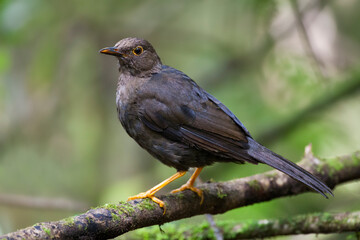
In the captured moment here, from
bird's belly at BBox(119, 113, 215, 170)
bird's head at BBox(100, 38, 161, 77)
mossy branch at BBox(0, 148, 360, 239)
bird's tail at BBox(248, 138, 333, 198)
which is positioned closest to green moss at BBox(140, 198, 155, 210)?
mossy branch at BBox(0, 148, 360, 239)

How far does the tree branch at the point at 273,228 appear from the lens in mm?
3936

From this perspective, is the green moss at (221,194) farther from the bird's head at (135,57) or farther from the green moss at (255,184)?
the bird's head at (135,57)

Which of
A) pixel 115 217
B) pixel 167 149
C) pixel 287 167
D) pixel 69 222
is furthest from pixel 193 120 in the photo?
pixel 69 222

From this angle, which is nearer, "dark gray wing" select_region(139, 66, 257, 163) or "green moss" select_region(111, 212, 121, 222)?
"green moss" select_region(111, 212, 121, 222)

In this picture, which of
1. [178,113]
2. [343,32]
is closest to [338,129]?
[343,32]

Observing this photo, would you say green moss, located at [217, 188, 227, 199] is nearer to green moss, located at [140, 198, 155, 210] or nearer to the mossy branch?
the mossy branch

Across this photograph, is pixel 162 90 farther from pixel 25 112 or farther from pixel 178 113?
pixel 25 112

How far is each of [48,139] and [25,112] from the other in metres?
0.82

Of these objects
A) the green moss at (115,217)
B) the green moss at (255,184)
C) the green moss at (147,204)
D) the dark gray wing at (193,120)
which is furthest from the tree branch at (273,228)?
the green moss at (115,217)

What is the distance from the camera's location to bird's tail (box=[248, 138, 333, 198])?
3.75 m

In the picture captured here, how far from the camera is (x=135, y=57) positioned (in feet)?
16.2

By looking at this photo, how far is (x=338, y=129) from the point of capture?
21.5ft

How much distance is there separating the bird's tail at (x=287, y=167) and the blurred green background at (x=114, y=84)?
1.46 metres

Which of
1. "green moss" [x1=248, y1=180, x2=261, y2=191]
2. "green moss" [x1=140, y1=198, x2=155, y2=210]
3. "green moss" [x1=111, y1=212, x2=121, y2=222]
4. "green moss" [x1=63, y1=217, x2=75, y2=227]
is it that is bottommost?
"green moss" [x1=63, y1=217, x2=75, y2=227]
